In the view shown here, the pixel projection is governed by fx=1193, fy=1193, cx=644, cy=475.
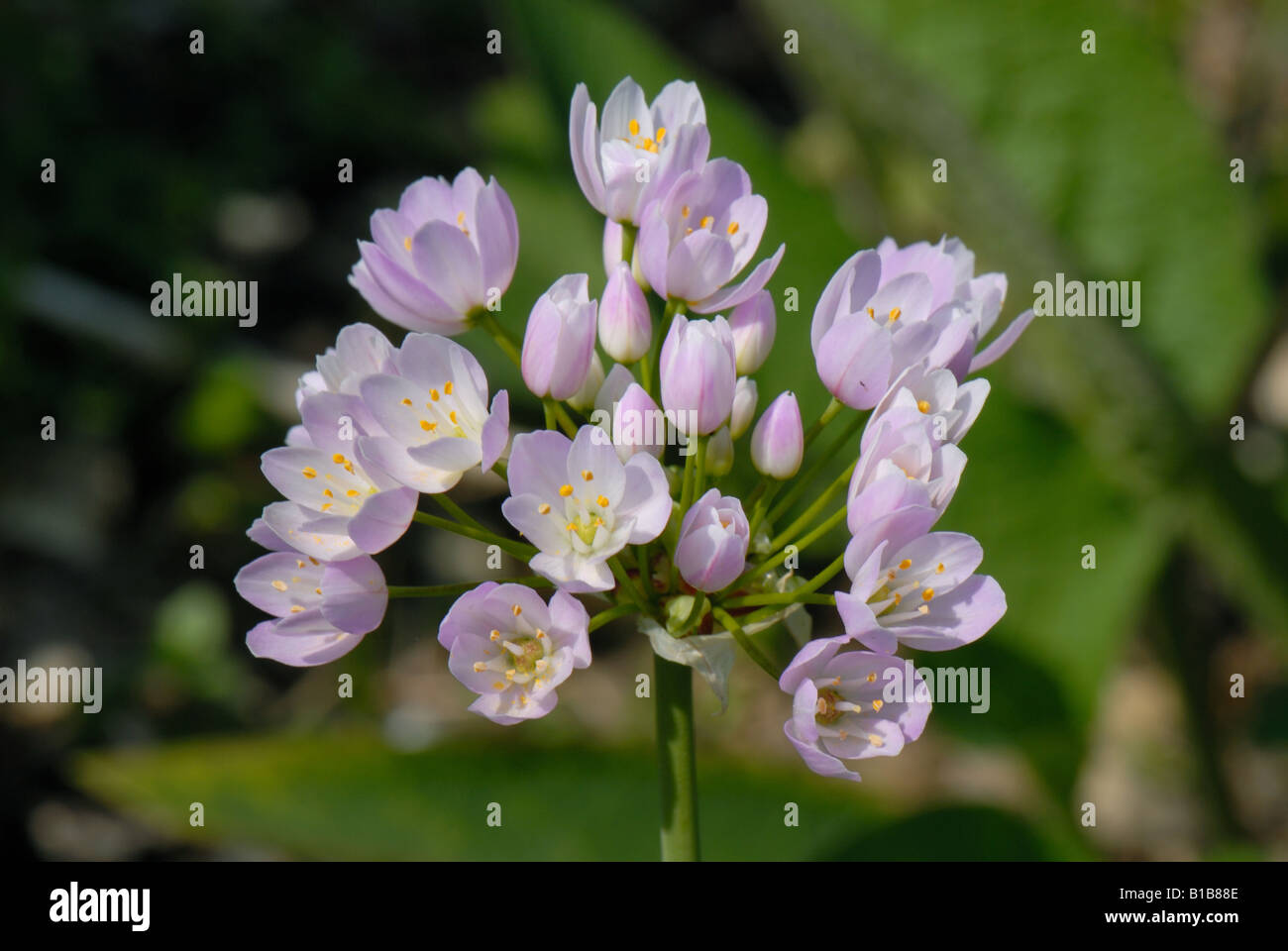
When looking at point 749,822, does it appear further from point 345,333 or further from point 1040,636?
point 345,333

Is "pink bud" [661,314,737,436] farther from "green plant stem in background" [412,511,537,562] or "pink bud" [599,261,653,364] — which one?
"green plant stem in background" [412,511,537,562]

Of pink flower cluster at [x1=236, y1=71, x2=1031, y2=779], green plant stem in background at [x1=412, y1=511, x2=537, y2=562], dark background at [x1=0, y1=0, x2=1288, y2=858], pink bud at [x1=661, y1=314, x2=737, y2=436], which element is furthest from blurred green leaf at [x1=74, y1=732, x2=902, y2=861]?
pink bud at [x1=661, y1=314, x2=737, y2=436]

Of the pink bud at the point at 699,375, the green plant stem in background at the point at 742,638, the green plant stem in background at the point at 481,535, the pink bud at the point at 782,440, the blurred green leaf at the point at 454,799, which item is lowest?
the blurred green leaf at the point at 454,799

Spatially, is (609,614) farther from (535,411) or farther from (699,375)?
(535,411)

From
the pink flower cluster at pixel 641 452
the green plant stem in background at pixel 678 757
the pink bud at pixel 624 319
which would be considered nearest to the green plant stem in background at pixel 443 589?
the pink flower cluster at pixel 641 452

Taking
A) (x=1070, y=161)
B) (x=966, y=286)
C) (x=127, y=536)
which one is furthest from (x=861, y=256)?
(x=127, y=536)

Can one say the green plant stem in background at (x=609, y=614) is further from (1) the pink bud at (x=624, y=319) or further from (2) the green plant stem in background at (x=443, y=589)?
(1) the pink bud at (x=624, y=319)
